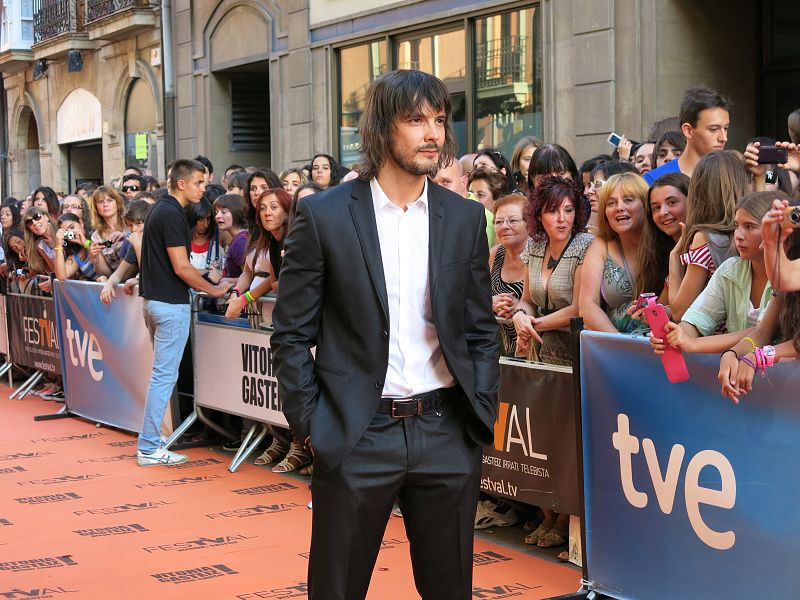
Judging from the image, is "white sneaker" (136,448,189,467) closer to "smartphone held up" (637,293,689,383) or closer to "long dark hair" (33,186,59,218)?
"smartphone held up" (637,293,689,383)

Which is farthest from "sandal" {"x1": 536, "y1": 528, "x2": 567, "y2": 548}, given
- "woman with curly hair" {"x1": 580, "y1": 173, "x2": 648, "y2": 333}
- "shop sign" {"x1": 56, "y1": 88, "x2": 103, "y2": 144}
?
"shop sign" {"x1": 56, "y1": 88, "x2": 103, "y2": 144}

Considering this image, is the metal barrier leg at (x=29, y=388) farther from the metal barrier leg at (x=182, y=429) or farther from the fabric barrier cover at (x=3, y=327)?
the metal barrier leg at (x=182, y=429)

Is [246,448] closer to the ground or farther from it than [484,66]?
closer to the ground

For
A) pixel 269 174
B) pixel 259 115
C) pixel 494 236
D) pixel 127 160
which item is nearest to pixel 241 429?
pixel 269 174

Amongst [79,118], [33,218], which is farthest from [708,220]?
[79,118]

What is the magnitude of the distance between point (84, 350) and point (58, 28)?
1824cm

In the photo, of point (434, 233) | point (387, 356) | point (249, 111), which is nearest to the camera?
point (387, 356)

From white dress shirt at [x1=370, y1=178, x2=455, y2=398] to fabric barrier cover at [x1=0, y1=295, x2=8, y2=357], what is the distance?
1010 cm

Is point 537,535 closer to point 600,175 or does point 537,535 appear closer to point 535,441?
point 535,441

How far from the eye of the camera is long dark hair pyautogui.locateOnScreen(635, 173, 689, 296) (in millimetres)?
5824

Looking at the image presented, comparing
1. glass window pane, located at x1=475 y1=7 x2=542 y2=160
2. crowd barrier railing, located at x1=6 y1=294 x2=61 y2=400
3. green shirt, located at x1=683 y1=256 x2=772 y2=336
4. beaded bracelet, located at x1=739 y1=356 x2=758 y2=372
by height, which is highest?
glass window pane, located at x1=475 y1=7 x2=542 y2=160

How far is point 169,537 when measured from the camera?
6.85 m

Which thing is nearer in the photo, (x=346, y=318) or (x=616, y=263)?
(x=346, y=318)

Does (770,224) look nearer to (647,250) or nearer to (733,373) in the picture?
(733,373)
